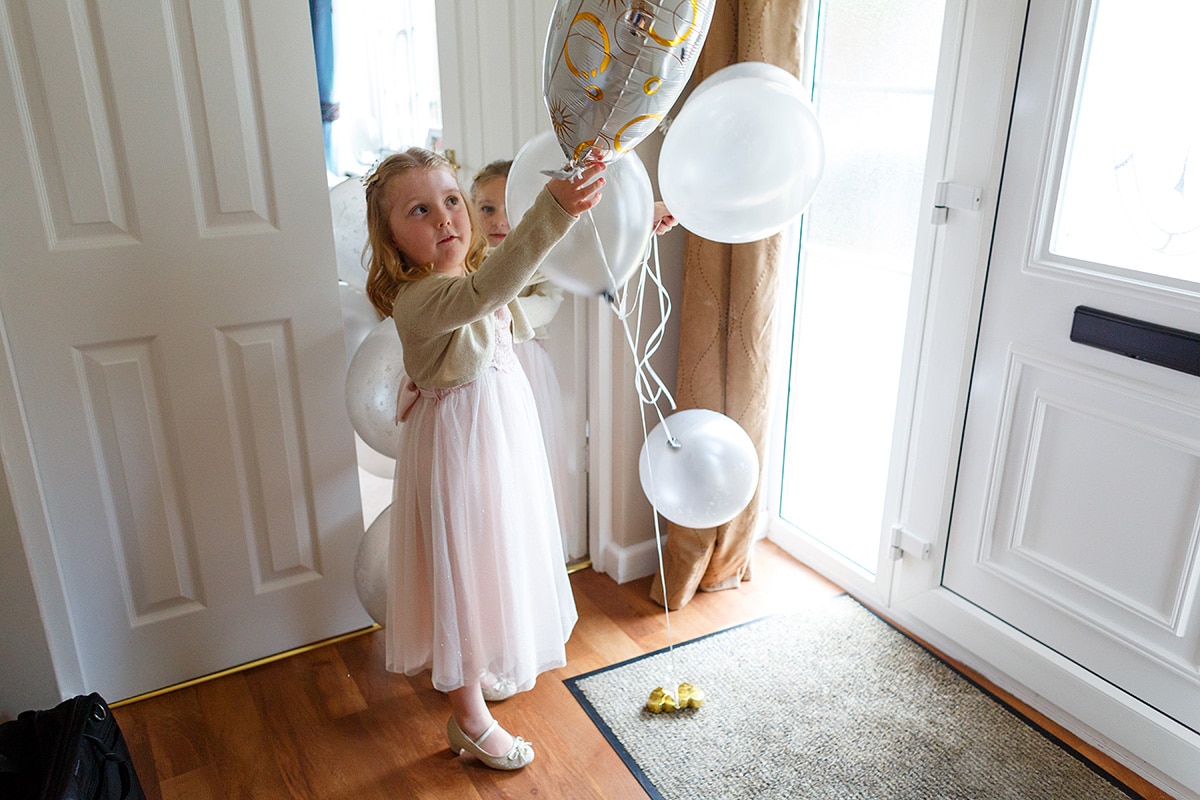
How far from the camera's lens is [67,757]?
1.49 m

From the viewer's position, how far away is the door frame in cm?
172

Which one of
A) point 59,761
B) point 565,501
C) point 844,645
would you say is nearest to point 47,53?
point 59,761

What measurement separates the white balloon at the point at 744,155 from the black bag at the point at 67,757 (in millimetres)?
1401

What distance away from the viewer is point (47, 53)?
162 centimetres

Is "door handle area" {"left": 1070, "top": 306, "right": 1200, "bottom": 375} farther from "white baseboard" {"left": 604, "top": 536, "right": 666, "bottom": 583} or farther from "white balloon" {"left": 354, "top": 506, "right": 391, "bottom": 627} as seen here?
"white balloon" {"left": 354, "top": 506, "right": 391, "bottom": 627}

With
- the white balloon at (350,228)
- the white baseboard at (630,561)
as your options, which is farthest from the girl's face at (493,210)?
the white baseboard at (630,561)

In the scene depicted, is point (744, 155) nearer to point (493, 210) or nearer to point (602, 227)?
point (602, 227)

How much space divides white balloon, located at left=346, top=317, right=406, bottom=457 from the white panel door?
0.47ft

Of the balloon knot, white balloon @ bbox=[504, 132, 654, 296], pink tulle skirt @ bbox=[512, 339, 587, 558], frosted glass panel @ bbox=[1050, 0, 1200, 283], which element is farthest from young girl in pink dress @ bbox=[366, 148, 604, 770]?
frosted glass panel @ bbox=[1050, 0, 1200, 283]

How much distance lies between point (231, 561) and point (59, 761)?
622mm

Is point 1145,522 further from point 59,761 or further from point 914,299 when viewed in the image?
point 59,761

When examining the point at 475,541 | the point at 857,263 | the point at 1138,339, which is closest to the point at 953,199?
the point at 857,263

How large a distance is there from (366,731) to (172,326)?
0.95 m

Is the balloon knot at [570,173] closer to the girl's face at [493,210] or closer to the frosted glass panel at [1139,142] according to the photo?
the girl's face at [493,210]
